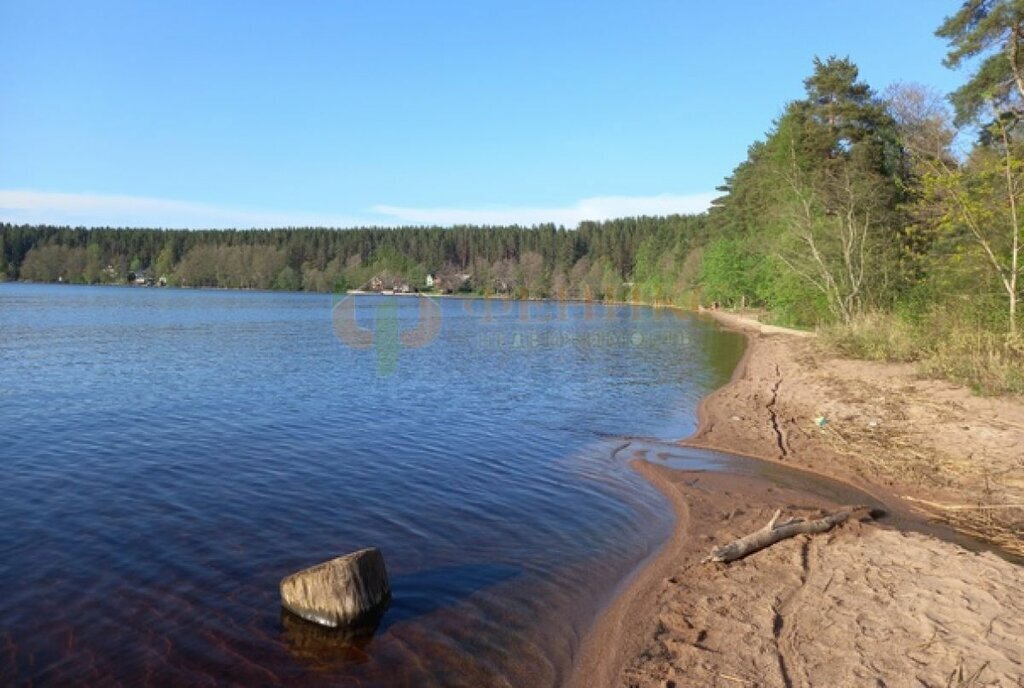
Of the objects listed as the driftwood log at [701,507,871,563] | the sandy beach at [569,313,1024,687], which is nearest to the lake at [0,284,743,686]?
the sandy beach at [569,313,1024,687]

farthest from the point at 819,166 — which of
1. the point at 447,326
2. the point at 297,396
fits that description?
the point at 297,396

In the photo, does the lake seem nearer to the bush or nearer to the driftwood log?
the driftwood log

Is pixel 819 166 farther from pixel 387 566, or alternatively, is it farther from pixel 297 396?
pixel 387 566

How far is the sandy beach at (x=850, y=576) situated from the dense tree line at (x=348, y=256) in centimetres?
13463

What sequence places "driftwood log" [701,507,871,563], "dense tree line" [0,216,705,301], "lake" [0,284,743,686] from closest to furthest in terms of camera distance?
"lake" [0,284,743,686], "driftwood log" [701,507,871,563], "dense tree line" [0,216,705,301]

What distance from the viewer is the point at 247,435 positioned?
18.2 metres

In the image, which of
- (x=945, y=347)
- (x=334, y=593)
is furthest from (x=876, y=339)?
(x=334, y=593)

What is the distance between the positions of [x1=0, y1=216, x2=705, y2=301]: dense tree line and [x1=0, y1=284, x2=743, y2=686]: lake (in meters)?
130

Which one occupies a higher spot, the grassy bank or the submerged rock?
the grassy bank

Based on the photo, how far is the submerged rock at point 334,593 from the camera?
8242mm

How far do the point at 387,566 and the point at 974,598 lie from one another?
7.78m

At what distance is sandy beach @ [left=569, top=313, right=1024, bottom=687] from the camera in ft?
23.2

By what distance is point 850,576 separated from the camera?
9188 mm

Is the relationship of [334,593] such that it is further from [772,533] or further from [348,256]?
[348,256]
